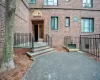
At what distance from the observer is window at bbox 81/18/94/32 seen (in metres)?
17.1

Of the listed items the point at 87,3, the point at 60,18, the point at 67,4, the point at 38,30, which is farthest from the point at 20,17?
the point at 87,3

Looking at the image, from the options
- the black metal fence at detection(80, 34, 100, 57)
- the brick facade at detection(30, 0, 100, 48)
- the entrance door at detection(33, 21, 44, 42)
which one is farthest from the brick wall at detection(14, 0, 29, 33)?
the black metal fence at detection(80, 34, 100, 57)

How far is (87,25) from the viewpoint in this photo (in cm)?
1727

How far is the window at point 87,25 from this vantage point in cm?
1712

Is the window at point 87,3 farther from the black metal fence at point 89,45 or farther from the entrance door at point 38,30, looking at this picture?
the entrance door at point 38,30

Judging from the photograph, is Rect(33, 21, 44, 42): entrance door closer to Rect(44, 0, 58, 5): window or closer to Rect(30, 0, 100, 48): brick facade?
Rect(30, 0, 100, 48): brick facade

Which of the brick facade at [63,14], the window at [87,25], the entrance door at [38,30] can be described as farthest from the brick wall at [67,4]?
the entrance door at [38,30]

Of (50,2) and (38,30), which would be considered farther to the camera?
(38,30)

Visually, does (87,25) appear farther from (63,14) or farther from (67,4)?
(67,4)

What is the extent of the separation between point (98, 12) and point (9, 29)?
13964 mm

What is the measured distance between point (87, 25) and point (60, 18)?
11.7ft

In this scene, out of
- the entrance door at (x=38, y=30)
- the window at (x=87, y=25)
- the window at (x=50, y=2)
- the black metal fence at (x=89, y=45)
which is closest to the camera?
the black metal fence at (x=89, y=45)

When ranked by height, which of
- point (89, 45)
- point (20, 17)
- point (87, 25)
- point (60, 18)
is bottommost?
point (89, 45)

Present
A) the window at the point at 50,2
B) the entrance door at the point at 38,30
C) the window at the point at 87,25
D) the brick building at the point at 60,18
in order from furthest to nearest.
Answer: the window at the point at 87,25 < the entrance door at the point at 38,30 < the window at the point at 50,2 < the brick building at the point at 60,18
